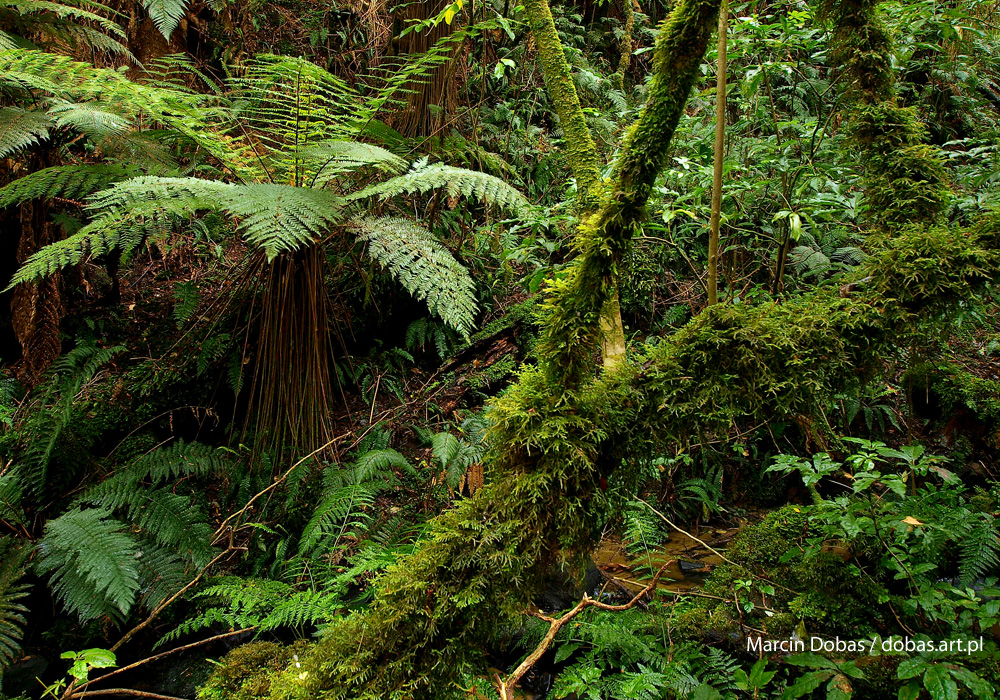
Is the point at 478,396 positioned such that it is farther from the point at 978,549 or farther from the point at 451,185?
the point at 978,549

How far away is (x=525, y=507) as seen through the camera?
1.25 metres

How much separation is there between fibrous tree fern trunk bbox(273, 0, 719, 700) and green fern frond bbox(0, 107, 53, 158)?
2587 mm

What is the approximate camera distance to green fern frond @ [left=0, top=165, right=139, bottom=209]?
8.13ft

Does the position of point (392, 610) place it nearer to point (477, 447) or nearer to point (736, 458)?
point (477, 447)

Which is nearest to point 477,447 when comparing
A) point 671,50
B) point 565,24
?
point 671,50

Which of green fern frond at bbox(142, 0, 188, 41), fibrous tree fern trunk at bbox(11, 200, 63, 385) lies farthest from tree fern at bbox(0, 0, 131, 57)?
fibrous tree fern trunk at bbox(11, 200, 63, 385)

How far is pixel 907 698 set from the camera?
1.48 m

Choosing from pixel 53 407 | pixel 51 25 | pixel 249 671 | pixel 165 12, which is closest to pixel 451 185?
pixel 249 671

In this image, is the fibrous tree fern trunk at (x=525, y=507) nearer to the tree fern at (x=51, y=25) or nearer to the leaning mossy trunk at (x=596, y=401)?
the leaning mossy trunk at (x=596, y=401)

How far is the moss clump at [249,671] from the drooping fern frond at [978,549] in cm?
221

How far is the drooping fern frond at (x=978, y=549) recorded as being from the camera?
6.13 ft

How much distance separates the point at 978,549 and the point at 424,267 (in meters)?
2.28

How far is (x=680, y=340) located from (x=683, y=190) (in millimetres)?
2839

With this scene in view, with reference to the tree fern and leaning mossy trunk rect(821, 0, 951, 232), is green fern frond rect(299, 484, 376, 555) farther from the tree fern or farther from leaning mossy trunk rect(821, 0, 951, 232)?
the tree fern
